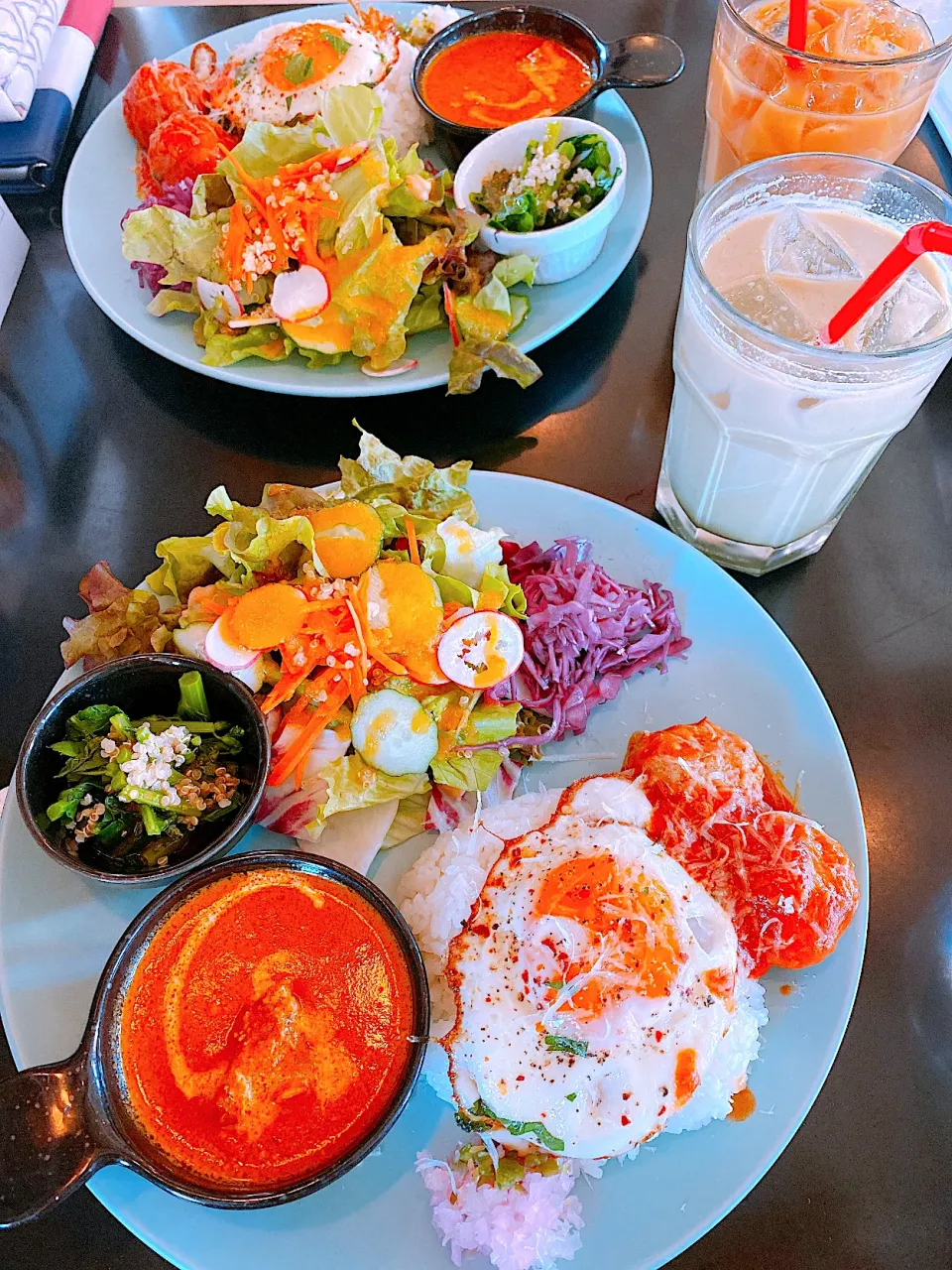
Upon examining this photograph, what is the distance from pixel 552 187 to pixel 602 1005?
204cm

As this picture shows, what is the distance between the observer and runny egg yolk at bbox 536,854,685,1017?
151cm

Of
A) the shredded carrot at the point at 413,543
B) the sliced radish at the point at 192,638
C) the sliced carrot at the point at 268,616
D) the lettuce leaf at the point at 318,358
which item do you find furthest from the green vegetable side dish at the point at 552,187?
the sliced radish at the point at 192,638

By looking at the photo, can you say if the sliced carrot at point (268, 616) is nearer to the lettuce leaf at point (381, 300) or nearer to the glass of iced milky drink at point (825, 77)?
the lettuce leaf at point (381, 300)

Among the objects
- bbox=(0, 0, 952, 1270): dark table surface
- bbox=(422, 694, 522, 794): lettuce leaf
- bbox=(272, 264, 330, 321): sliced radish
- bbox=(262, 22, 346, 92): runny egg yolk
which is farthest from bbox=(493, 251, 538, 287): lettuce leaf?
bbox=(422, 694, 522, 794): lettuce leaf

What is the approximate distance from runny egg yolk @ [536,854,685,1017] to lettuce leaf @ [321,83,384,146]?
6.86ft

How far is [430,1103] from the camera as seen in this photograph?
158 cm

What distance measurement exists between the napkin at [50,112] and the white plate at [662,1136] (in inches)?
86.5

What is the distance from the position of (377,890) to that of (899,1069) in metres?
1.03

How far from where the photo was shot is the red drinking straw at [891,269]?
1454 mm

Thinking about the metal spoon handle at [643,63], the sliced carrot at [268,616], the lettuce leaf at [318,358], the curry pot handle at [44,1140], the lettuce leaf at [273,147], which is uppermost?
the metal spoon handle at [643,63]

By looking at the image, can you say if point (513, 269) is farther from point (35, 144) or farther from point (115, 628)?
point (35, 144)

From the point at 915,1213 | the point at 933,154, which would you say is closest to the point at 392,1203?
the point at 915,1213

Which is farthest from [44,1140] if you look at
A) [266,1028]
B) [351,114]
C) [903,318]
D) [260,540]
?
[351,114]

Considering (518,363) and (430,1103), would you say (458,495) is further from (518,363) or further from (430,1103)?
(430,1103)
